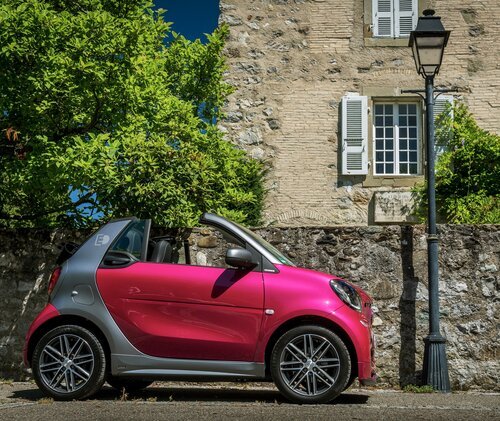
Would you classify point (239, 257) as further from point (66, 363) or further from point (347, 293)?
point (66, 363)

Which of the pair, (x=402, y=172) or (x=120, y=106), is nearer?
(x=120, y=106)

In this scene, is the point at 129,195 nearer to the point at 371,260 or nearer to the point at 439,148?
the point at 371,260

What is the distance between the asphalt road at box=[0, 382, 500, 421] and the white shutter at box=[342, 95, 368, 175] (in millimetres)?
8546

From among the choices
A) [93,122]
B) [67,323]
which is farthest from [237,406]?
[93,122]

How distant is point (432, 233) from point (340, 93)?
8.46m

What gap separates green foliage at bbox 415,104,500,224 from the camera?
16.0 metres

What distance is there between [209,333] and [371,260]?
3030 millimetres

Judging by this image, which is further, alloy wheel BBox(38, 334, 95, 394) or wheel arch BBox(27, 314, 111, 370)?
wheel arch BBox(27, 314, 111, 370)

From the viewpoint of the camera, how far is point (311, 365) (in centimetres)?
725

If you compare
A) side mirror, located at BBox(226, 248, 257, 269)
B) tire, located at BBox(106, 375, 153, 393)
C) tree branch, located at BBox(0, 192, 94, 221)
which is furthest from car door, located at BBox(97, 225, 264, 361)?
tree branch, located at BBox(0, 192, 94, 221)

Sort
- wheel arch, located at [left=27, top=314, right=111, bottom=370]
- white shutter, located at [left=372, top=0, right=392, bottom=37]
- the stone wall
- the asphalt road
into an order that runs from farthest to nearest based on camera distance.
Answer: white shutter, located at [left=372, top=0, right=392, bottom=37], the stone wall, wheel arch, located at [left=27, top=314, right=111, bottom=370], the asphalt road

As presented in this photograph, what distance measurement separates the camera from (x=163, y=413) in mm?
6508

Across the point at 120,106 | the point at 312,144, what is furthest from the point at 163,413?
the point at 312,144

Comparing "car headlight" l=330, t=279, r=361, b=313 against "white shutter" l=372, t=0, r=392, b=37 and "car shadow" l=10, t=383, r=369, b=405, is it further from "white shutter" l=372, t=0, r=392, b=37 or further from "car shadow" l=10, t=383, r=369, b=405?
"white shutter" l=372, t=0, r=392, b=37
